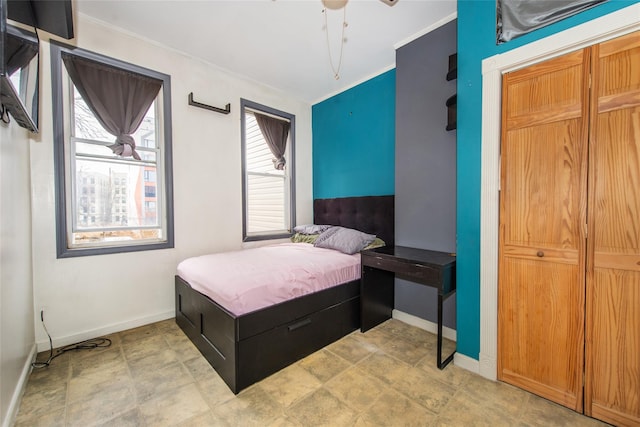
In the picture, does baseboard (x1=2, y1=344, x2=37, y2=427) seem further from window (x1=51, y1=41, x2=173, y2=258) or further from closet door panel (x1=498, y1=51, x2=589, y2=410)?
closet door panel (x1=498, y1=51, x2=589, y2=410)

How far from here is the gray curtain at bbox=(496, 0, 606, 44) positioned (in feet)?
4.69

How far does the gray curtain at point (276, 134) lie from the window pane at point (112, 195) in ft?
4.96

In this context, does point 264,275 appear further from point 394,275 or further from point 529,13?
point 529,13

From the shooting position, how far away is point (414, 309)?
2.58m

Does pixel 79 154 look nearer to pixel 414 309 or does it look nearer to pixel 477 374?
pixel 414 309

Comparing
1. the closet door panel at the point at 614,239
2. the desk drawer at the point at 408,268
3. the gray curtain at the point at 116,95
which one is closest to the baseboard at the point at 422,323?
the desk drawer at the point at 408,268

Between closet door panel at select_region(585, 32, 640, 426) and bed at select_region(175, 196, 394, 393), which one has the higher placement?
closet door panel at select_region(585, 32, 640, 426)

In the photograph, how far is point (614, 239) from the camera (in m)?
1.35

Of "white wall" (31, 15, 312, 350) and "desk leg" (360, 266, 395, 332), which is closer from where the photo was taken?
"white wall" (31, 15, 312, 350)

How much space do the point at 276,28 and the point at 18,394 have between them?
3.30 m

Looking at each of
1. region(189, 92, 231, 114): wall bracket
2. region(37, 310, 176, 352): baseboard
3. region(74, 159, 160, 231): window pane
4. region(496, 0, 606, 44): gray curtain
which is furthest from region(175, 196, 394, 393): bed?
region(496, 0, 606, 44): gray curtain

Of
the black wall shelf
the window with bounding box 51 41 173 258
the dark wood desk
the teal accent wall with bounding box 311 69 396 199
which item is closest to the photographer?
the dark wood desk

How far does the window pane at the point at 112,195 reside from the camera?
2322 millimetres

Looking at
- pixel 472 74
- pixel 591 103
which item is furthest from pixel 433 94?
pixel 591 103
